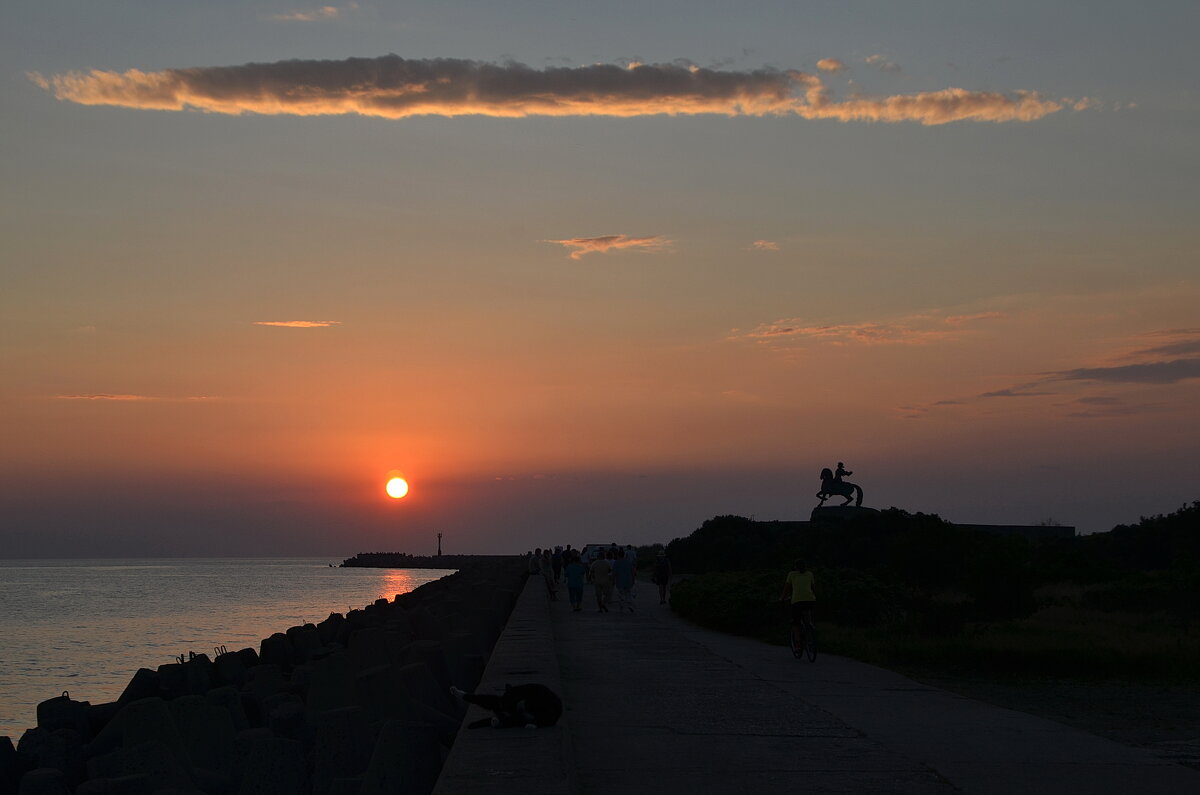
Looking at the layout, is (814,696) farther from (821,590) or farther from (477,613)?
(821,590)

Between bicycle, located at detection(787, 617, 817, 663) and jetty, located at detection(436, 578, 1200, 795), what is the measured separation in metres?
1.22

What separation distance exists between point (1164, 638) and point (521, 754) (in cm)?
1584

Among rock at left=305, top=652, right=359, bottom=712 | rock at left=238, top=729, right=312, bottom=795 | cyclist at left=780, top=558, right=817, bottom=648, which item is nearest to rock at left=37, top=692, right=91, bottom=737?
rock at left=305, top=652, right=359, bottom=712

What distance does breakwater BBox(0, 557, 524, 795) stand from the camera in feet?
27.5

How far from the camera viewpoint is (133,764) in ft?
29.9

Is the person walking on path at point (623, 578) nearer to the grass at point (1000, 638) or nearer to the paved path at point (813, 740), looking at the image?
the grass at point (1000, 638)

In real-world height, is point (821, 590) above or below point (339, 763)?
above

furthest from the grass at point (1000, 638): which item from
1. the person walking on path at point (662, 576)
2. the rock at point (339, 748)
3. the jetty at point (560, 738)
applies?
the rock at point (339, 748)

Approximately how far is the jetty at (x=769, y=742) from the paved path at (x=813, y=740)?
17 mm

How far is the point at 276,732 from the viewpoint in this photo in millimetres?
11000

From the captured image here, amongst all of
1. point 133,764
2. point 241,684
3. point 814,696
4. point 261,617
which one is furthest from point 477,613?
point 261,617

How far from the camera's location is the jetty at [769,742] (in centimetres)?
780

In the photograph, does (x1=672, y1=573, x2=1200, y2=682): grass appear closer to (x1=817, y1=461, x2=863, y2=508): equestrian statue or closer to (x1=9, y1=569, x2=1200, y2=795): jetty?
(x1=9, y1=569, x2=1200, y2=795): jetty

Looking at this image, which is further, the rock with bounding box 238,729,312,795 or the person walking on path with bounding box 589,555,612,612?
the person walking on path with bounding box 589,555,612,612
